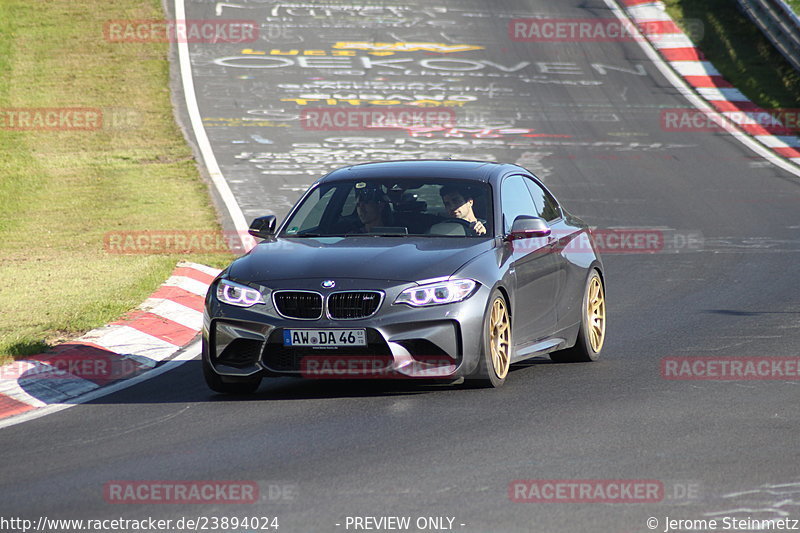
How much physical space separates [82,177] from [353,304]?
1438 cm

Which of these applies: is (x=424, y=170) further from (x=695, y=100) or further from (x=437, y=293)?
(x=695, y=100)

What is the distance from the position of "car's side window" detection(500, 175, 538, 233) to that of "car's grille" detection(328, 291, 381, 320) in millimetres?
1508

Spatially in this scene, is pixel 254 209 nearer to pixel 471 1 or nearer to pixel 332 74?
pixel 332 74

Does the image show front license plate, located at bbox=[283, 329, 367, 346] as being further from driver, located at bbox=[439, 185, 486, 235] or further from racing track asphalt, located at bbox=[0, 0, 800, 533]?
driver, located at bbox=[439, 185, 486, 235]

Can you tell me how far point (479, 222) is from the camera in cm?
939

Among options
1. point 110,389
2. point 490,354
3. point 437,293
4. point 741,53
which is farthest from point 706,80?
point 110,389

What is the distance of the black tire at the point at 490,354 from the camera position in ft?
Result: 27.9

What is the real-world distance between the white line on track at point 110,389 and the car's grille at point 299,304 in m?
1.55

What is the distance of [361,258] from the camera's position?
28.4 feet

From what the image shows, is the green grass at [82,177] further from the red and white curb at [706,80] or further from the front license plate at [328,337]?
the red and white curb at [706,80]

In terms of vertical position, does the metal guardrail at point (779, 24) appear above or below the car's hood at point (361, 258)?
below

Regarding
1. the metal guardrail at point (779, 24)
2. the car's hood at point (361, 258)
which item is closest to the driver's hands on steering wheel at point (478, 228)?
the car's hood at point (361, 258)

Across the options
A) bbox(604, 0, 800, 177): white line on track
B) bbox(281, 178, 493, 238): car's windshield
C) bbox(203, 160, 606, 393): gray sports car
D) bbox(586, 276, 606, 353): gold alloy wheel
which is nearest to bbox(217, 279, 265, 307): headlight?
bbox(203, 160, 606, 393): gray sports car

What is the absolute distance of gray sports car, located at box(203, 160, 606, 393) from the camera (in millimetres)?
8297
